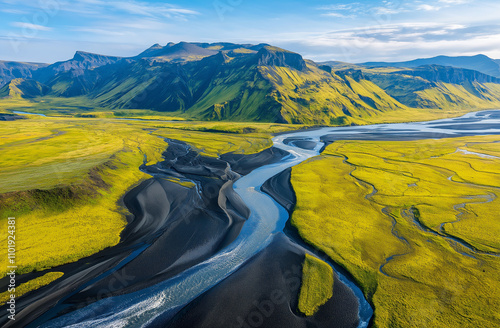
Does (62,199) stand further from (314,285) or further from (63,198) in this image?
(314,285)

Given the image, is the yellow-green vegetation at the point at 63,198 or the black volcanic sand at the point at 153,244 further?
the yellow-green vegetation at the point at 63,198

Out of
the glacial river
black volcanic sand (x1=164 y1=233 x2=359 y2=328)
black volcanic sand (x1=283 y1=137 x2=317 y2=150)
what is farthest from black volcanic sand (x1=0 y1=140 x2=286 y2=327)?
black volcanic sand (x1=283 y1=137 x2=317 y2=150)

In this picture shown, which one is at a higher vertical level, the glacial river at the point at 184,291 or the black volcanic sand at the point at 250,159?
the glacial river at the point at 184,291

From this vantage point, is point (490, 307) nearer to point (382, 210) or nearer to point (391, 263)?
point (391, 263)

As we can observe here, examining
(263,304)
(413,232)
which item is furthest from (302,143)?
(263,304)

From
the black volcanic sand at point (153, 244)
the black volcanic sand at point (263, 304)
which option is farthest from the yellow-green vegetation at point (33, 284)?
the black volcanic sand at point (263, 304)

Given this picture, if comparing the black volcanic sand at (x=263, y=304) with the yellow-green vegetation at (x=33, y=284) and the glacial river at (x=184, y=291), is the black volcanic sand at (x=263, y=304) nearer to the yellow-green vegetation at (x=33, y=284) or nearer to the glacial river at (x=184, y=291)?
the glacial river at (x=184, y=291)
